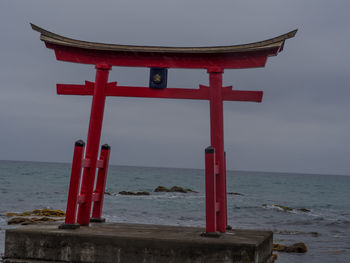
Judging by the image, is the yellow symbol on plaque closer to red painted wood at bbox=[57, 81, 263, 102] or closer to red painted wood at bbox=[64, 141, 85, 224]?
red painted wood at bbox=[57, 81, 263, 102]

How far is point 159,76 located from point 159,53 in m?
0.43

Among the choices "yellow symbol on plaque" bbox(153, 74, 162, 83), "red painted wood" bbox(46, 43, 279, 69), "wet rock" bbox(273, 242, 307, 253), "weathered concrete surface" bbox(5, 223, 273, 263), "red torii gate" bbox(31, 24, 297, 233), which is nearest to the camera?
"weathered concrete surface" bbox(5, 223, 273, 263)

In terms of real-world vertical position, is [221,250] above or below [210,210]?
below

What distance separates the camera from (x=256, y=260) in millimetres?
5949

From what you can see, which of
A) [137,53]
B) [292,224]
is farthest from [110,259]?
[292,224]

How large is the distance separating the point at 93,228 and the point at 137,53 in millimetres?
3243

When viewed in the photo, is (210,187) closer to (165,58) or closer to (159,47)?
(165,58)

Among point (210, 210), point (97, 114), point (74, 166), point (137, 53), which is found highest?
point (137, 53)

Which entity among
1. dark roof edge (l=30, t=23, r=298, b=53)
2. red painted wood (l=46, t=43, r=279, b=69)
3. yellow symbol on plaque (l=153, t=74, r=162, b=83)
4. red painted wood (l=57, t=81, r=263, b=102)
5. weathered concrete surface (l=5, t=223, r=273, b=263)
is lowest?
weathered concrete surface (l=5, t=223, r=273, b=263)

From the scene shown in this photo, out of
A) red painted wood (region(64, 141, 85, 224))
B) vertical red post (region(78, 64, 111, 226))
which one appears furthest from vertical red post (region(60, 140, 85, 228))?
vertical red post (region(78, 64, 111, 226))

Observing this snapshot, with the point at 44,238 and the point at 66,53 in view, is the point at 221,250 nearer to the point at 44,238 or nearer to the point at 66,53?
the point at 44,238

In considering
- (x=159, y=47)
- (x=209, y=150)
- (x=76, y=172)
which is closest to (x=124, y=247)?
(x=76, y=172)

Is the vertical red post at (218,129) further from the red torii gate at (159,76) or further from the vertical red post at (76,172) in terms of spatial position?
the vertical red post at (76,172)

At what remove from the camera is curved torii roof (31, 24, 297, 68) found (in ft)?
24.3
